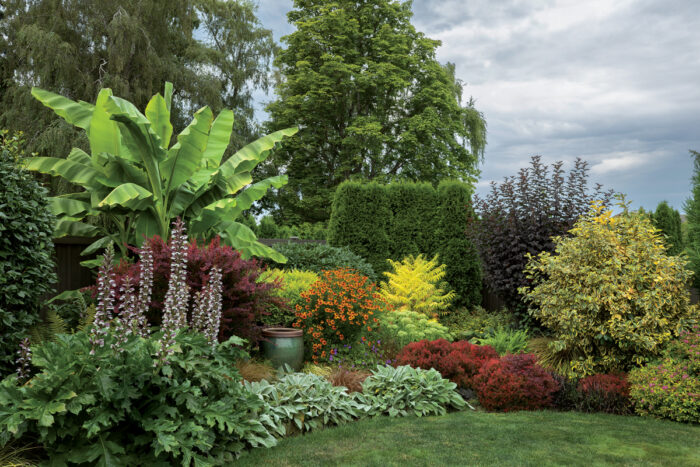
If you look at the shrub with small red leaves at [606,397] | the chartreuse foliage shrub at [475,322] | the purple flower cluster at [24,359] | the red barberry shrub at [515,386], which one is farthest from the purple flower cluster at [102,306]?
the chartreuse foliage shrub at [475,322]

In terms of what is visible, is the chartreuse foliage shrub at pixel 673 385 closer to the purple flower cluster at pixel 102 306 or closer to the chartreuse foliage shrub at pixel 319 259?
the chartreuse foliage shrub at pixel 319 259

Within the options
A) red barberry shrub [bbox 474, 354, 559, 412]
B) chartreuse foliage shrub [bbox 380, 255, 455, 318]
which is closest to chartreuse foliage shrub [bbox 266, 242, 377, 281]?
chartreuse foliage shrub [bbox 380, 255, 455, 318]

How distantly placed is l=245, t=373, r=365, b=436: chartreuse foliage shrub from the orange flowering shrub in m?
1.68

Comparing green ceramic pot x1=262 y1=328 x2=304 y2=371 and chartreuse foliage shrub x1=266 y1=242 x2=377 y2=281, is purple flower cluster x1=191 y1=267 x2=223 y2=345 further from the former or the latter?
chartreuse foliage shrub x1=266 y1=242 x2=377 y2=281

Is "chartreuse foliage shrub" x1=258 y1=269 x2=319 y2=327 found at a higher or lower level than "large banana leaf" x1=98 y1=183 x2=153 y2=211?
lower

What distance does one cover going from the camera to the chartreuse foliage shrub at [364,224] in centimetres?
1141

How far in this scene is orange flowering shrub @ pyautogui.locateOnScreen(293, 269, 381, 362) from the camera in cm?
701

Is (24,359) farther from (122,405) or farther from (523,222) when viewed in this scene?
(523,222)

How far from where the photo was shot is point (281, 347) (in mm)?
6289

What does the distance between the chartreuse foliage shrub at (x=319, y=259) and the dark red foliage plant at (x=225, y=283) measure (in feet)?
13.1

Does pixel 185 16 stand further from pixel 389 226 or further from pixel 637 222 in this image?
pixel 637 222

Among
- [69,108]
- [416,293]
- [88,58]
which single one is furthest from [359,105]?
[69,108]

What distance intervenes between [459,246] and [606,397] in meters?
5.51

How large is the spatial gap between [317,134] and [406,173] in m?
4.12
